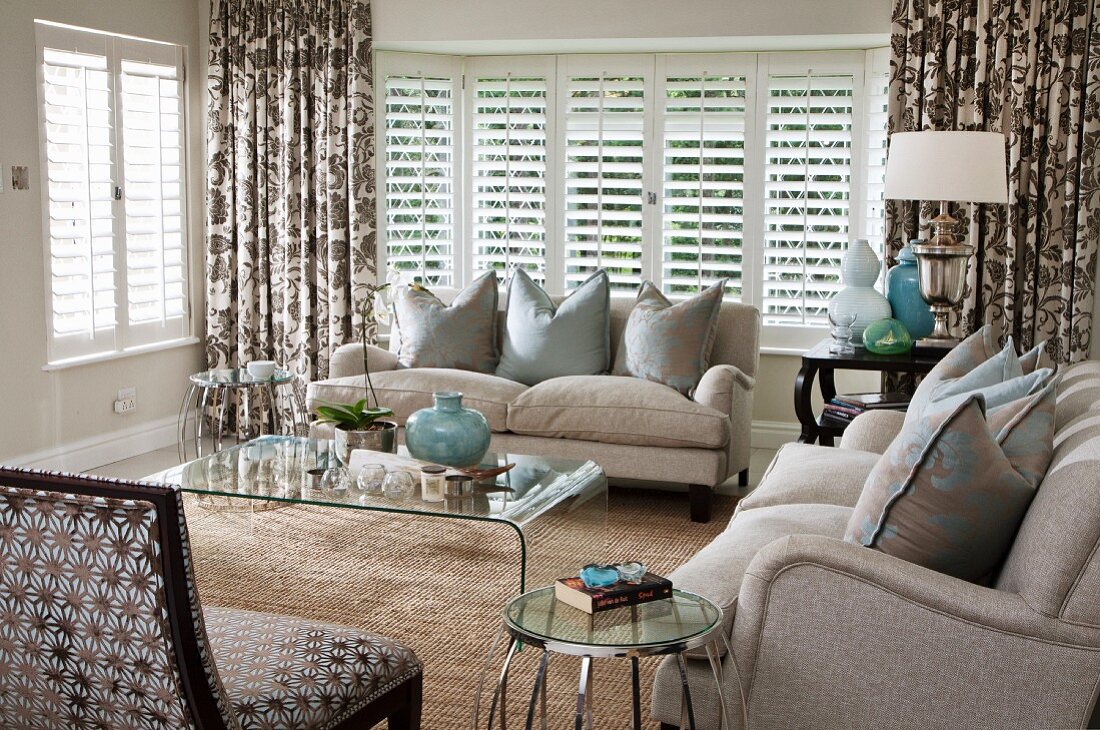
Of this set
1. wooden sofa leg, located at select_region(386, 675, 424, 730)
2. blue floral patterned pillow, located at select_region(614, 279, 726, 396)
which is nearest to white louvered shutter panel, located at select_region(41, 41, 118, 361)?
blue floral patterned pillow, located at select_region(614, 279, 726, 396)

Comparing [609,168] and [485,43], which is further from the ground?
[485,43]

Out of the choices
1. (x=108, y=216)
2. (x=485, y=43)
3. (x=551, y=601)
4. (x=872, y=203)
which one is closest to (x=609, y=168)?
(x=485, y=43)

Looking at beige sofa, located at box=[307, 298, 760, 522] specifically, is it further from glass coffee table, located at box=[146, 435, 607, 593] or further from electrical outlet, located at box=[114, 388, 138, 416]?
electrical outlet, located at box=[114, 388, 138, 416]

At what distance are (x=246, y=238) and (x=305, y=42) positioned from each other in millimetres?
1088

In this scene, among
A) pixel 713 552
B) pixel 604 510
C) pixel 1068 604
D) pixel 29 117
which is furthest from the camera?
pixel 29 117

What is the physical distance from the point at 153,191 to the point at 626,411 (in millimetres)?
2837

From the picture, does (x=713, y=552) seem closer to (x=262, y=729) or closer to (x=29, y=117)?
(x=262, y=729)

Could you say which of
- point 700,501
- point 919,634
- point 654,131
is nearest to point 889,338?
point 700,501

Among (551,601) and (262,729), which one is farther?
(551,601)

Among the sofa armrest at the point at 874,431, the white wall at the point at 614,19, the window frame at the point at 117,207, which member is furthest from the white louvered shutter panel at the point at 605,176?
the sofa armrest at the point at 874,431

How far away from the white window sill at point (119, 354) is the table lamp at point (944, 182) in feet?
12.2

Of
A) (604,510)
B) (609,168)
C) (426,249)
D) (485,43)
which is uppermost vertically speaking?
(485,43)

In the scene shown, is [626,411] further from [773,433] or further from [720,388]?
[773,433]

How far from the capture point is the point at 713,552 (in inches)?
112
